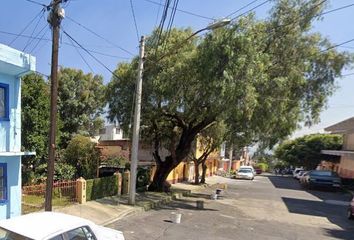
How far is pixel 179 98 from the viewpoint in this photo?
2250cm

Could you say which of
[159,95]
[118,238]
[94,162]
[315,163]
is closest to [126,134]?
[94,162]

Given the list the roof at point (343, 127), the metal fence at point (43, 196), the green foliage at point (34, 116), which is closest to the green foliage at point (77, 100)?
the green foliage at point (34, 116)

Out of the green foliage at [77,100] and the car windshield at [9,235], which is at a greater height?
the green foliage at [77,100]

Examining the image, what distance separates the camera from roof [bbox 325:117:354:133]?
1950 inches

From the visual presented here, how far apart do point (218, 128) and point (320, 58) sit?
423 inches

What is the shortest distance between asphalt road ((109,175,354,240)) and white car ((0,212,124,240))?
610cm

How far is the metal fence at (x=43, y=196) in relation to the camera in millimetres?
16141

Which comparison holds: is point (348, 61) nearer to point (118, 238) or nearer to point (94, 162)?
point (94, 162)

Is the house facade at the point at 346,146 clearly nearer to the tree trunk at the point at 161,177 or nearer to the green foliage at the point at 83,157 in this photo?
the tree trunk at the point at 161,177

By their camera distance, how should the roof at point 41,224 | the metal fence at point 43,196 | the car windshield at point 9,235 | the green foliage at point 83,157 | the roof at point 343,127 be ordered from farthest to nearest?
Result: the roof at point 343,127 → the green foliage at point 83,157 → the metal fence at point 43,196 → the roof at point 41,224 → the car windshield at point 9,235

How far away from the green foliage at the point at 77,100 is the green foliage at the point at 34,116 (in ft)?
51.5

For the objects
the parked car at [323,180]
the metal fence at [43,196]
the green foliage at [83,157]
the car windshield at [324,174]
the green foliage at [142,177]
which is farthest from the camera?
the car windshield at [324,174]

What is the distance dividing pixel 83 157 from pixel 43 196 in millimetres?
8165

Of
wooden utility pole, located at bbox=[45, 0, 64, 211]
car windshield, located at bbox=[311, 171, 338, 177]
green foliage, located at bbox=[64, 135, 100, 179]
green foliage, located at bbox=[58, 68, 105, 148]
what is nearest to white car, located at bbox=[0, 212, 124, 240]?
wooden utility pole, located at bbox=[45, 0, 64, 211]
